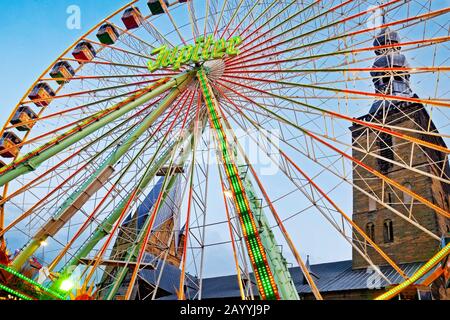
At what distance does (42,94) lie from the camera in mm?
19891

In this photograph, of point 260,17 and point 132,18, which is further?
point 132,18

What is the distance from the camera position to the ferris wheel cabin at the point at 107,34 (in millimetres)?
19766

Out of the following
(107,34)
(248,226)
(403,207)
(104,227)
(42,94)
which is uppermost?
(107,34)

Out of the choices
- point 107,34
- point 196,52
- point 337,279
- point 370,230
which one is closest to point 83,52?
point 107,34

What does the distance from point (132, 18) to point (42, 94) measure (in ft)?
18.8

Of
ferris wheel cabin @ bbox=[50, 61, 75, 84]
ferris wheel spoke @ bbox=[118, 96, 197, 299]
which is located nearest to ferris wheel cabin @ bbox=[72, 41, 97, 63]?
ferris wheel cabin @ bbox=[50, 61, 75, 84]

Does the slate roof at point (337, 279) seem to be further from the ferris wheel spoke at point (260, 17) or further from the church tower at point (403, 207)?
the ferris wheel spoke at point (260, 17)

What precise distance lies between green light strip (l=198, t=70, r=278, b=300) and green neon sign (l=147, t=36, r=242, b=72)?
2.87m

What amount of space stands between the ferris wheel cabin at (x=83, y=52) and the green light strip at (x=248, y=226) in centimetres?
820

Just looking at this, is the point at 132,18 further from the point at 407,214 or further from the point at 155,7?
the point at 407,214

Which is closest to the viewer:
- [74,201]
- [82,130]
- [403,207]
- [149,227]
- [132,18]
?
[149,227]

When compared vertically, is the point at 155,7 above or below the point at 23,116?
above

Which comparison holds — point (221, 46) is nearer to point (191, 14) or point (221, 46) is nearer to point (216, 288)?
point (191, 14)

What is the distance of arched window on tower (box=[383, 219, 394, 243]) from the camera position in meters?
33.9
